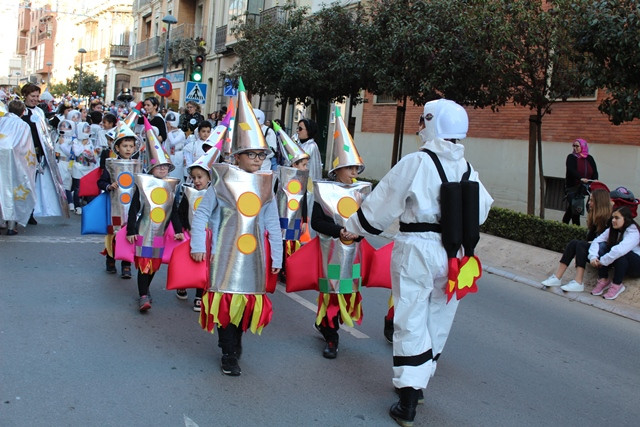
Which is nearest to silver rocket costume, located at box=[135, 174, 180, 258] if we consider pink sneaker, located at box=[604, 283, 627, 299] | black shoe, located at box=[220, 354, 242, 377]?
black shoe, located at box=[220, 354, 242, 377]

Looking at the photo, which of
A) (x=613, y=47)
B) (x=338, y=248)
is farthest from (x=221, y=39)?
(x=338, y=248)

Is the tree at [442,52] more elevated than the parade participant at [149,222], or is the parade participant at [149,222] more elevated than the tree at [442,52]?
the tree at [442,52]

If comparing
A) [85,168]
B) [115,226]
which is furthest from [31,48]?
[115,226]

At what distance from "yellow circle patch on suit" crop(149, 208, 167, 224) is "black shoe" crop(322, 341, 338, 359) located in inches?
82.0

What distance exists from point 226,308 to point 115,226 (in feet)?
10.7

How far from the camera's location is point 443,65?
1309cm

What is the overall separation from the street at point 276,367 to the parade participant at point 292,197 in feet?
2.06

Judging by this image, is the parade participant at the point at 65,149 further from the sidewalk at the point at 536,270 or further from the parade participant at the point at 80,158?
the sidewalk at the point at 536,270

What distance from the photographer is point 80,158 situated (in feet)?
43.2

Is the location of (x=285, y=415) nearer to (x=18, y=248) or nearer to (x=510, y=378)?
(x=510, y=378)

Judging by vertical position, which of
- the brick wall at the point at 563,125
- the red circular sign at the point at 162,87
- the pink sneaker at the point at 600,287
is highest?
the red circular sign at the point at 162,87

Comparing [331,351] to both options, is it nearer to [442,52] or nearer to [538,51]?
[538,51]

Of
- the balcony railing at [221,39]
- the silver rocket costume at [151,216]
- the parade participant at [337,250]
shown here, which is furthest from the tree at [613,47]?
the balcony railing at [221,39]

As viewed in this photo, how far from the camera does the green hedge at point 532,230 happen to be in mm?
10266
